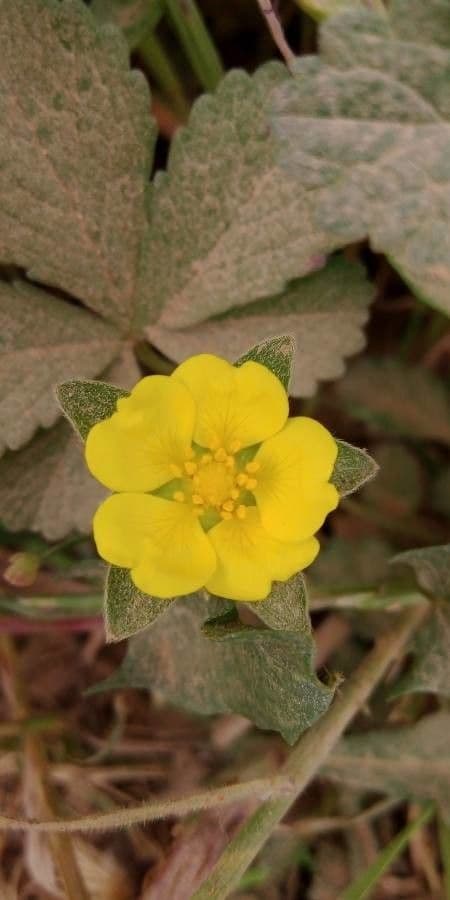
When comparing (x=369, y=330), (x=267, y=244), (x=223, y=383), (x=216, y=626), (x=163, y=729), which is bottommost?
(x=163, y=729)

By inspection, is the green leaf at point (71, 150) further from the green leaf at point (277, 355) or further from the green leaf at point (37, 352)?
the green leaf at point (277, 355)

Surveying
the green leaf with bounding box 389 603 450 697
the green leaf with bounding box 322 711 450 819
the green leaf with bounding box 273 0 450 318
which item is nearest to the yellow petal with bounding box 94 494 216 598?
the green leaf with bounding box 273 0 450 318

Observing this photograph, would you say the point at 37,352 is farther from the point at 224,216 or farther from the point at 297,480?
the point at 297,480

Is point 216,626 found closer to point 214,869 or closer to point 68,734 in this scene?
point 214,869

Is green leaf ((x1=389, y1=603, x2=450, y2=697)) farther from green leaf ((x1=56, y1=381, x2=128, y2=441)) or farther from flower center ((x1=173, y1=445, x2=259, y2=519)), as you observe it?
green leaf ((x1=56, y1=381, x2=128, y2=441))

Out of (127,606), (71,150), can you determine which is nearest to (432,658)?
(127,606)

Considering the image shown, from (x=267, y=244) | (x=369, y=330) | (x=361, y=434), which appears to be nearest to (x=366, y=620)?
(x=361, y=434)

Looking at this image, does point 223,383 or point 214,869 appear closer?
point 223,383

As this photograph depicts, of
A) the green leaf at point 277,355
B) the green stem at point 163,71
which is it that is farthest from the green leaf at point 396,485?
the green leaf at point 277,355
